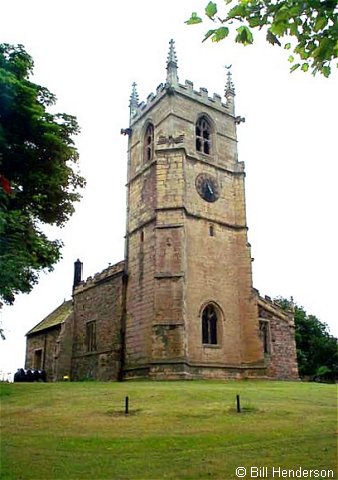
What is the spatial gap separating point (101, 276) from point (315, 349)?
80.2ft

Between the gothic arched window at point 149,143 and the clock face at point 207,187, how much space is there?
345 cm

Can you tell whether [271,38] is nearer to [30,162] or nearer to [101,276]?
[30,162]

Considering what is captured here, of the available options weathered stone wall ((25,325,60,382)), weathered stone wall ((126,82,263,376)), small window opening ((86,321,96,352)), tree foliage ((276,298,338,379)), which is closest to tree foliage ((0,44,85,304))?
weathered stone wall ((126,82,263,376))

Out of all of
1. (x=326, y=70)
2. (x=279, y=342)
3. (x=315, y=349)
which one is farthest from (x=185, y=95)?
(x=315, y=349)

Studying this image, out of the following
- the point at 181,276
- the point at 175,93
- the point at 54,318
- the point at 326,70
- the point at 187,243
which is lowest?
the point at 326,70

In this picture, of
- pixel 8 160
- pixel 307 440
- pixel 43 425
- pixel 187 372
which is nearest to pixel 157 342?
pixel 187 372

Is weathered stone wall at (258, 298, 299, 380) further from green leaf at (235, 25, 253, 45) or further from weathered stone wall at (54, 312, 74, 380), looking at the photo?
green leaf at (235, 25, 253, 45)

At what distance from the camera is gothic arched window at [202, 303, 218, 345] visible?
25953mm

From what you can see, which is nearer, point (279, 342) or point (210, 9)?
point (210, 9)

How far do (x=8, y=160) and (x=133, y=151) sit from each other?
52.9ft

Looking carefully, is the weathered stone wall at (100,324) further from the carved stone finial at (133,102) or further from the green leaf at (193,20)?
the green leaf at (193,20)

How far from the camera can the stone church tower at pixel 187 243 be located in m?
25.0

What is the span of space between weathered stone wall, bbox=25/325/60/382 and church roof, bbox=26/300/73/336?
1.03ft

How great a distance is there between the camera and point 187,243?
26.6 meters
